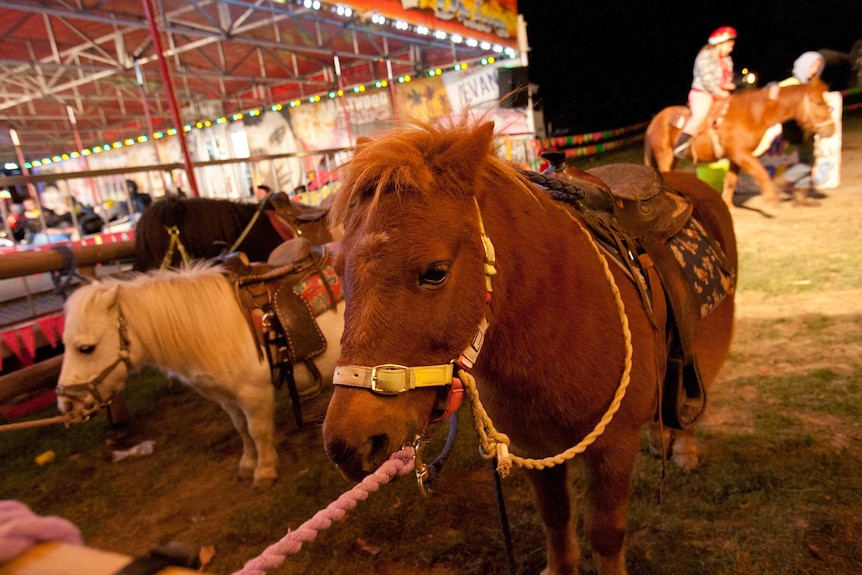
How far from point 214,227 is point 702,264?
14.1ft

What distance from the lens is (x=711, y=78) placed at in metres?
8.58

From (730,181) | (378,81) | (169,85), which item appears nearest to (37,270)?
(169,85)

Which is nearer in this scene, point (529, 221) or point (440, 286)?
point (440, 286)

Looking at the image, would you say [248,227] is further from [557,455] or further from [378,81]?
[378,81]

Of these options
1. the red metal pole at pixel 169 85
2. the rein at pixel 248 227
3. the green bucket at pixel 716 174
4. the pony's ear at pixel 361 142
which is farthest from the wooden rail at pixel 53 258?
the green bucket at pixel 716 174

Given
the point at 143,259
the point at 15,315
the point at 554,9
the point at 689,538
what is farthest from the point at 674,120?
the point at 554,9

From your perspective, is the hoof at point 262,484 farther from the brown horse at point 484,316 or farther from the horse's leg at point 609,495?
the horse's leg at point 609,495

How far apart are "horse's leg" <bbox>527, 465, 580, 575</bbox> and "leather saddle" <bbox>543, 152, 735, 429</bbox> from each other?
57 cm

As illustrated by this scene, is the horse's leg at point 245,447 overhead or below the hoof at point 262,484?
overhead

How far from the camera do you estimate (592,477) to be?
5.43 ft

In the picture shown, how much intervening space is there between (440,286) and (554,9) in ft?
88.0

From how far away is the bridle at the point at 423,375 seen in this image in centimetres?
108

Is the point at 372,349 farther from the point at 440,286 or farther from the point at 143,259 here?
the point at 143,259

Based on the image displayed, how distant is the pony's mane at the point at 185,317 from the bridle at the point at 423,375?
2.22 metres
